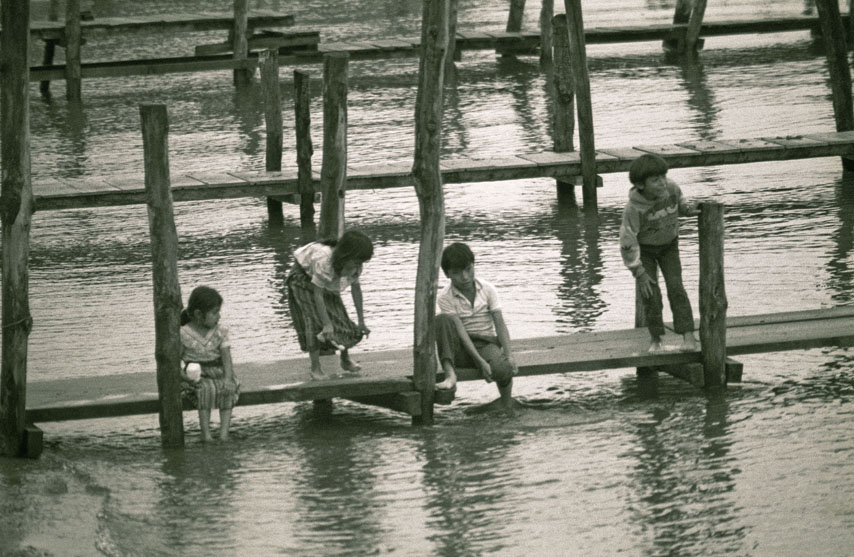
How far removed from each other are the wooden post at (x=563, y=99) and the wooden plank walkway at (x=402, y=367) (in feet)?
17.7

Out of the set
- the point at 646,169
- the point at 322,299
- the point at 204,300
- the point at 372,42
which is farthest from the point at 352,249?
the point at 372,42

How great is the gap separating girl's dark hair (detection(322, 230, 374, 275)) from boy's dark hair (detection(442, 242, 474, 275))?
507mm

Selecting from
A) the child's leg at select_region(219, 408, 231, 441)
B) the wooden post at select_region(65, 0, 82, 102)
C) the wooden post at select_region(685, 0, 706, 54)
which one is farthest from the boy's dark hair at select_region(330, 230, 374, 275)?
the wooden post at select_region(685, 0, 706, 54)

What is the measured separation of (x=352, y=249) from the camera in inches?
325

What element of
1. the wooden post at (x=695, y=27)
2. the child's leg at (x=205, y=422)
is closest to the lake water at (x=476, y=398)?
the child's leg at (x=205, y=422)

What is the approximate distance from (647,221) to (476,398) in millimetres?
1487

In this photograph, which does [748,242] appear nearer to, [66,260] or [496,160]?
[496,160]

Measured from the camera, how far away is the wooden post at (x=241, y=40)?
2189 centimetres

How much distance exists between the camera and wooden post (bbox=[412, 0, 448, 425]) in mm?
8375

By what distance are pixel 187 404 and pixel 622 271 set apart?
4.67 m

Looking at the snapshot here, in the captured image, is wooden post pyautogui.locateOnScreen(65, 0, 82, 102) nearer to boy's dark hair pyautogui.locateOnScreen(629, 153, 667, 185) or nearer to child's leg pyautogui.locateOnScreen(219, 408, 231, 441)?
child's leg pyautogui.locateOnScreen(219, 408, 231, 441)

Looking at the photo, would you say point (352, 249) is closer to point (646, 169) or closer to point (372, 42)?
point (646, 169)

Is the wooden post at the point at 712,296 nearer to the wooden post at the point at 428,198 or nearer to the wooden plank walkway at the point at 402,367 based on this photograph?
the wooden plank walkway at the point at 402,367

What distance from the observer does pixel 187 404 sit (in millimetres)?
8297
